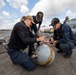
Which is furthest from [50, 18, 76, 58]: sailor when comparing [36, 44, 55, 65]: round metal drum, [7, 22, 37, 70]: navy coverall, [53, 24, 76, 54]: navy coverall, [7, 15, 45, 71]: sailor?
[7, 22, 37, 70]: navy coverall

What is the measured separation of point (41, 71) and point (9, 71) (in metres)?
0.79

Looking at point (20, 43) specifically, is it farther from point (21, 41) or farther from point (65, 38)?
point (65, 38)

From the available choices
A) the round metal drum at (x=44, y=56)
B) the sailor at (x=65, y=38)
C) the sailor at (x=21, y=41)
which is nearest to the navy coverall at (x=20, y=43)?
the sailor at (x=21, y=41)

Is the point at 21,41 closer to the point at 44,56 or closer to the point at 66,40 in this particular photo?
the point at 44,56

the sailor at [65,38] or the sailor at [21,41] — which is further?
the sailor at [65,38]

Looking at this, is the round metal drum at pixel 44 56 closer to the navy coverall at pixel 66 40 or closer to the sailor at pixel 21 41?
the sailor at pixel 21 41

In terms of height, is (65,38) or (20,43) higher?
(20,43)

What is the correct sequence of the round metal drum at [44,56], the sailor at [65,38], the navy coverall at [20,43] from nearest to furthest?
1. the navy coverall at [20,43]
2. the round metal drum at [44,56]
3. the sailor at [65,38]

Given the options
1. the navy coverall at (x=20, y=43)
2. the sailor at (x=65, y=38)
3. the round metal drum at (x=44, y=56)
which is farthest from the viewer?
the sailor at (x=65, y=38)

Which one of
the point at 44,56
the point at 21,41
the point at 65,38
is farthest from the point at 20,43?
the point at 65,38

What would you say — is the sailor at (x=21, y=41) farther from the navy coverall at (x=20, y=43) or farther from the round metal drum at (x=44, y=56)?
the round metal drum at (x=44, y=56)

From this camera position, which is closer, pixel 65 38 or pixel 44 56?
pixel 44 56

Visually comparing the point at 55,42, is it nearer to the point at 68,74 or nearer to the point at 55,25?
the point at 55,25

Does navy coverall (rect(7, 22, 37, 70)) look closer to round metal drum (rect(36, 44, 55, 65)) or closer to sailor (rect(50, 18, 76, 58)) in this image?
round metal drum (rect(36, 44, 55, 65))
